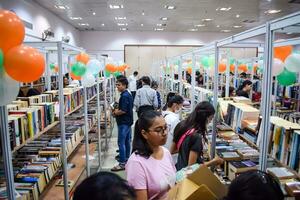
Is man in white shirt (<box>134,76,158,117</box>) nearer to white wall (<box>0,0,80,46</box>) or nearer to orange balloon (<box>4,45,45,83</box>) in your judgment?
white wall (<box>0,0,80,46</box>)

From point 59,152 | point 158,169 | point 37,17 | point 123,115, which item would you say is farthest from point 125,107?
point 37,17

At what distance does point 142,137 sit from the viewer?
1974 millimetres

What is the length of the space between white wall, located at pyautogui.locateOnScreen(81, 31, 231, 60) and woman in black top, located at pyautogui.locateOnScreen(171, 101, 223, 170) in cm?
1663

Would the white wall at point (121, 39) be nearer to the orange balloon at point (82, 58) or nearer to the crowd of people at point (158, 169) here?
the orange balloon at point (82, 58)

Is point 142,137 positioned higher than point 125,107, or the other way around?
point 142,137

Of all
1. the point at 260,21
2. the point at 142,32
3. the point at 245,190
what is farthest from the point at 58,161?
the point at 142,32

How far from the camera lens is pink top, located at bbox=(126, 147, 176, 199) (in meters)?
1.78

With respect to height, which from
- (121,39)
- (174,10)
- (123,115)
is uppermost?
(174,10)

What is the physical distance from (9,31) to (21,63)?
0.63 feet

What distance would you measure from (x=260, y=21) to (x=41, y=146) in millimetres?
13797

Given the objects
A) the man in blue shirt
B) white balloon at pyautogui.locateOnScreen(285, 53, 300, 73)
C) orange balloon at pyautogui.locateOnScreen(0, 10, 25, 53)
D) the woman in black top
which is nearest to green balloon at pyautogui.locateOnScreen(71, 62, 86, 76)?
the man in blue shirt

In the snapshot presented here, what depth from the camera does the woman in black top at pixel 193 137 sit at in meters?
2.53

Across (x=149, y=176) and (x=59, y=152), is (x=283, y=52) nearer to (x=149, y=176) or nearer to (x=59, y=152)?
(x=149, y=176)

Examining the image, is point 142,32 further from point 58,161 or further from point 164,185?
point 164,185
